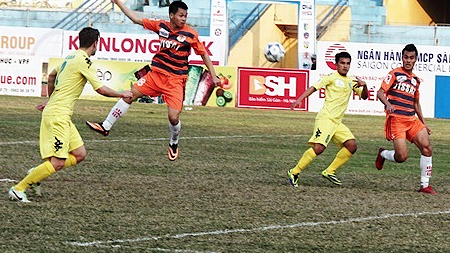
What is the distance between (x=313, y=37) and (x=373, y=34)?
284cm

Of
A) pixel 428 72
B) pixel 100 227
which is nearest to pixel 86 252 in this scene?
pixel 100 227

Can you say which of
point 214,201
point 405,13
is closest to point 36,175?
point 214,201

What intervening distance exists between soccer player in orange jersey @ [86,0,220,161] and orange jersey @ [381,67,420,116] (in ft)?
7.92

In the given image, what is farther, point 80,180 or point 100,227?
point 80,180

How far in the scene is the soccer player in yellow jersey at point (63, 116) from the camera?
1080 centimetres

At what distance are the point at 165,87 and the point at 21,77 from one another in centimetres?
2028

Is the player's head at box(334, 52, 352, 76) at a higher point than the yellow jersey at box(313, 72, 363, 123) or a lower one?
higher

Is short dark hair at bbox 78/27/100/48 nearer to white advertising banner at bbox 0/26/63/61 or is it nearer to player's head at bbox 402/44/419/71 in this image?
player's head at bbox 402/44/419/71

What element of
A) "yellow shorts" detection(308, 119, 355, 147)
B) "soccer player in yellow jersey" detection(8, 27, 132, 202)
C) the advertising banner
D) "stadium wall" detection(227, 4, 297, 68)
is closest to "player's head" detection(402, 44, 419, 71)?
"yellow shorts" detection(308, 119, 355, 147)

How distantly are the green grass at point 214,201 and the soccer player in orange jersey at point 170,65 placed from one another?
76cm

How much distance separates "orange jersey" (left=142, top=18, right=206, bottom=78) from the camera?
47.6 ft

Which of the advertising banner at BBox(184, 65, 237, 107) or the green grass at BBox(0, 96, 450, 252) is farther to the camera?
the advertising banner at BBox(184, 65, 237, 107)

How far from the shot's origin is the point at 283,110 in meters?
33.2

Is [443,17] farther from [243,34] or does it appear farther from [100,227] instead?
[100,227]
